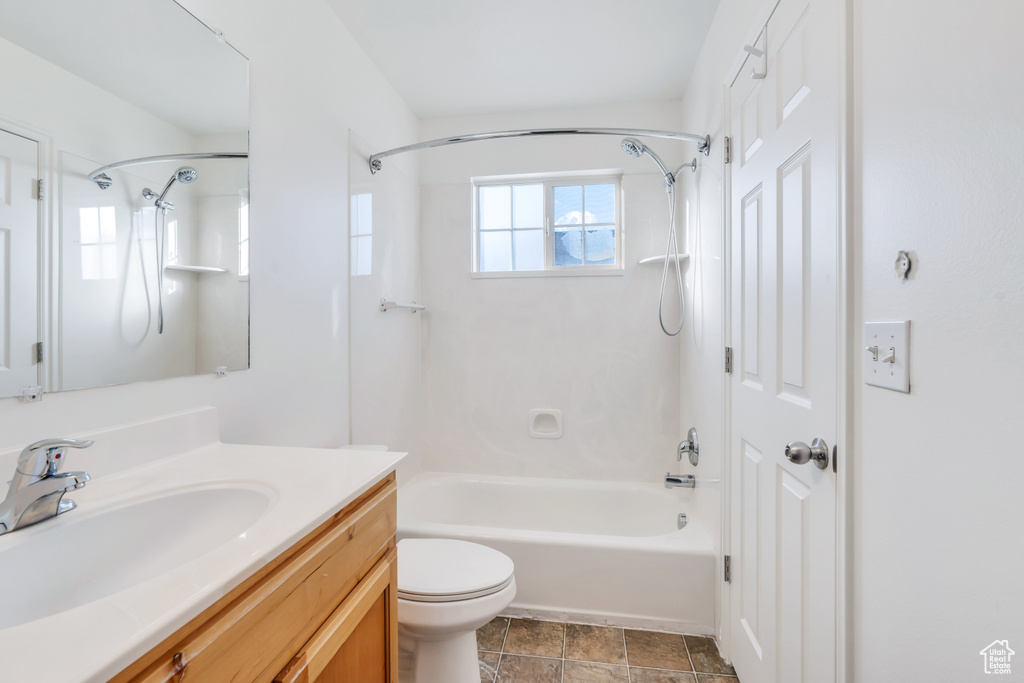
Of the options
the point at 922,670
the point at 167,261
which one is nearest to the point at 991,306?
the point at 922,670


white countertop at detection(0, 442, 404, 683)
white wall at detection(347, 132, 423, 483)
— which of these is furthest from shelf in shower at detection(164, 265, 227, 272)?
white wall at detection(347, 132, 423, 483)

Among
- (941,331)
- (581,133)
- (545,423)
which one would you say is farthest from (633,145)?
(941,331)

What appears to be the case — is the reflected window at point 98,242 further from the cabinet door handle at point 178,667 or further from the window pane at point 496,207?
the window pane at point 496,207

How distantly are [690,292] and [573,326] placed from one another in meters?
0.62

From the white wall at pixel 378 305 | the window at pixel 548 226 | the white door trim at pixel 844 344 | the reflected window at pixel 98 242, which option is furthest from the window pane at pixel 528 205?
the reflected window at pixel 98 242

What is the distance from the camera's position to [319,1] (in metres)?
1.64

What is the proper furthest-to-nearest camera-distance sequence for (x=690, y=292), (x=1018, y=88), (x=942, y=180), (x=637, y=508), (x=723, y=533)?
(x=637, y=508), (x=690, y=292), (x=723, y=533), (x=942, y=180), (x=1018, y=88)

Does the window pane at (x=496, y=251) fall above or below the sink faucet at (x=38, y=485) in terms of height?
above

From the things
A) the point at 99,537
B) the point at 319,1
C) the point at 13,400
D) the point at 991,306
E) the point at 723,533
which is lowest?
the point at 723,533

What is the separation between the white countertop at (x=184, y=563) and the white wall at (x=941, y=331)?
0.87 meters

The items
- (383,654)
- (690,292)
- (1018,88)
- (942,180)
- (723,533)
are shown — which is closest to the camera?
(1018,88)

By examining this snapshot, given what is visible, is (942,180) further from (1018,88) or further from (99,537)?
(99,537)

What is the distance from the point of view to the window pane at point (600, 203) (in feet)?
8.36

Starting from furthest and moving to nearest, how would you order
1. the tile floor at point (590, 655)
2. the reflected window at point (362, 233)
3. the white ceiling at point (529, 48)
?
the reflected window at point (362, 233), the white ceiling at point (529, 48), the tile floor at point (590, 655)
